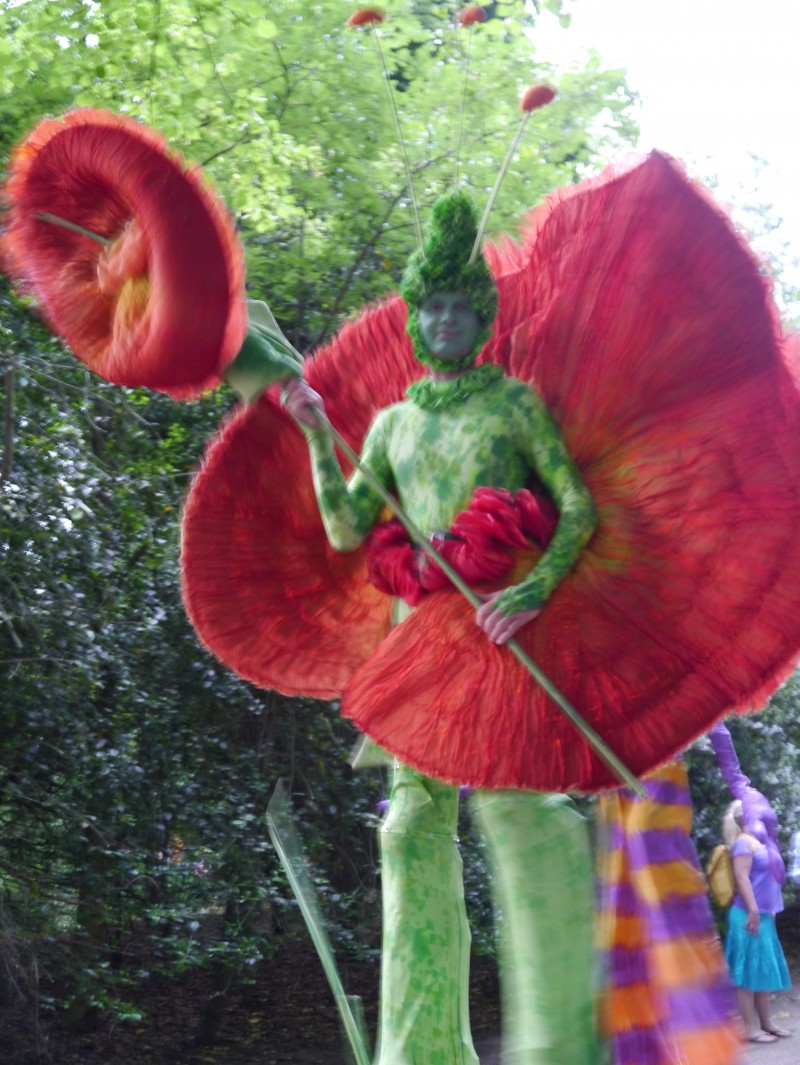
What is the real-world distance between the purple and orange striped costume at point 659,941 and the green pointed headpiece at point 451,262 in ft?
3.15

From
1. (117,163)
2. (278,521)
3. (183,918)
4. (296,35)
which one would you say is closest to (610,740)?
(278,521)

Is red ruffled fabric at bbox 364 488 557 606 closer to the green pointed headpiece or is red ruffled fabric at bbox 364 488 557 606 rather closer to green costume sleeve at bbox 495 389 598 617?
green costume sleeve at bbox 495 389 598 617

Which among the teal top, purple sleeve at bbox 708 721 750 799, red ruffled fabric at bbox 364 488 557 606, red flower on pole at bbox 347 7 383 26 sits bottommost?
red ruffled fabric at bbox 364 488 557 606

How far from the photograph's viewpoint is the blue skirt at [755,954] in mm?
6891

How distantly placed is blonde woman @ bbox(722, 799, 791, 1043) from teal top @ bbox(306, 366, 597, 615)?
15.4 feet

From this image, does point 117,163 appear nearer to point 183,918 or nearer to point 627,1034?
point 627,1034

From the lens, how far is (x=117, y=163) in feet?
7.32

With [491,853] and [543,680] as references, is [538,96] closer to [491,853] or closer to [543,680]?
[543,680]

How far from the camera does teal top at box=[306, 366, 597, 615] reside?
241 centimetres

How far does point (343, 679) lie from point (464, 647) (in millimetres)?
475

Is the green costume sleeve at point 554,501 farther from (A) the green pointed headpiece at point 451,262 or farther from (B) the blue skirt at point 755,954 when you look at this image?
(B) the blue skirt at point 755,954

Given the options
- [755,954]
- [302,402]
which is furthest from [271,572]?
[755,954]

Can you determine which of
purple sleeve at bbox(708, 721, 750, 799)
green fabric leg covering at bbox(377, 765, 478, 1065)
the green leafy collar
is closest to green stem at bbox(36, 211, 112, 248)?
the green leafy collar

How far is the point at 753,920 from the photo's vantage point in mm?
6836
